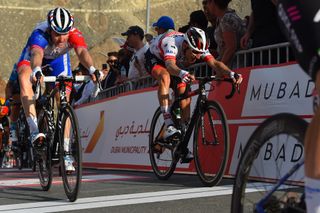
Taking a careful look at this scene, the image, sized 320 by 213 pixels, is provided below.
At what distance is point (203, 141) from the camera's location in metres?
7.25

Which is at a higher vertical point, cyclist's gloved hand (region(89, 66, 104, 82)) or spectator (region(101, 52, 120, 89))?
spectator (region(101, 52, 120, 89))

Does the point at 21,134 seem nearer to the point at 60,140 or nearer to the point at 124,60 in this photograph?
the point at 124,60

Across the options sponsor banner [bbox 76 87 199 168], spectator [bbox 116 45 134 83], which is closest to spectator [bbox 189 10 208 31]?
sponsor banner [bbox 76 87 199 168]

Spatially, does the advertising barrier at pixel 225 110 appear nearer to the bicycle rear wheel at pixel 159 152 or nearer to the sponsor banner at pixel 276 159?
the sponsor banner at pixel 276 159

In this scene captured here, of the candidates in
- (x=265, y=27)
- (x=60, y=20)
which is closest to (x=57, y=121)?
(x=60, y=20)

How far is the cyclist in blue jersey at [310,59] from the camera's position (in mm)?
2645

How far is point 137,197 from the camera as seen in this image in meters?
6.26

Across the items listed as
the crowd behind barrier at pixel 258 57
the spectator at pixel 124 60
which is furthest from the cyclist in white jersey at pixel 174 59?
the spectator at pixel 124 60

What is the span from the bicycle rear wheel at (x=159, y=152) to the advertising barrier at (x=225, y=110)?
520 millimetres

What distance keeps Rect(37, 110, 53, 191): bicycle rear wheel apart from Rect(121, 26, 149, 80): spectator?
3759mm

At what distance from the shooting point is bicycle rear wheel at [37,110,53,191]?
6980mm

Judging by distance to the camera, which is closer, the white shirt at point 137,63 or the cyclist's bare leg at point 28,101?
the cyclist's bare leg at point 28,101

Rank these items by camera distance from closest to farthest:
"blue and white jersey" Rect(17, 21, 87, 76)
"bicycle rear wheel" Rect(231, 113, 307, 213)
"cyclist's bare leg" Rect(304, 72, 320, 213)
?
"cyclist's bare leg" Rect(304, 72, 320, 213) < "bicycle rear wheel" Rect(231, 113, 307, 213) < "blue and white jersey" Rect(17, 21, 87, 76)

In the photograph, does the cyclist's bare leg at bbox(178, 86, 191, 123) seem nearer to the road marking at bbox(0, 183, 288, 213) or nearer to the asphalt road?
the asphalt road
